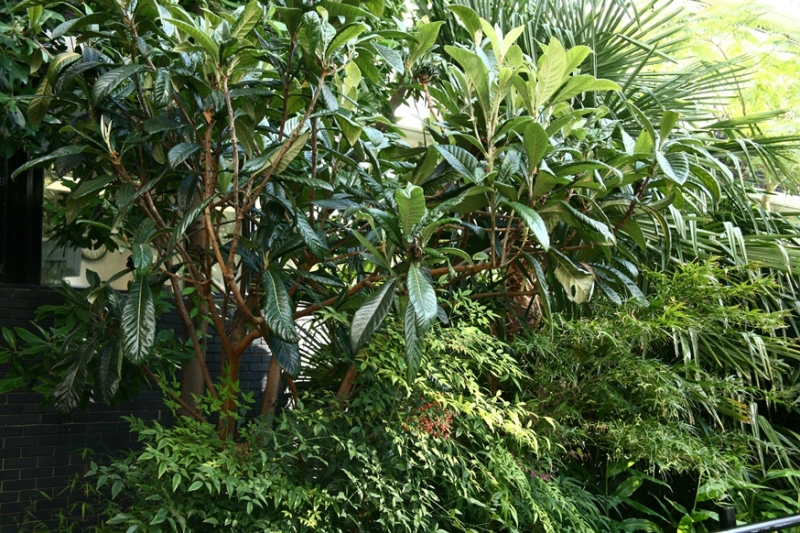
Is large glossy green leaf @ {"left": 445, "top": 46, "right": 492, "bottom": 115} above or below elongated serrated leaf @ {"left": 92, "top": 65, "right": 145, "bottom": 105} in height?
above

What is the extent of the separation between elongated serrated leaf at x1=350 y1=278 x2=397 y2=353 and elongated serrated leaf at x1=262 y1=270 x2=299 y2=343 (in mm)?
248

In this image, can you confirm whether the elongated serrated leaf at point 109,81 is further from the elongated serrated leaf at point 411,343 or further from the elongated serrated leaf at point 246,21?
the elongated serrated leaf at point 411,343

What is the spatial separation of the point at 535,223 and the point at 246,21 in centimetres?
128

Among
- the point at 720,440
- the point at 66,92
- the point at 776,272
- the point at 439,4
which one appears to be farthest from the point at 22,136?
the point at 776,272

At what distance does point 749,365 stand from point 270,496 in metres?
3.05

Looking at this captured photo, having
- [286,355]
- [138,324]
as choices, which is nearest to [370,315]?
[286,355]

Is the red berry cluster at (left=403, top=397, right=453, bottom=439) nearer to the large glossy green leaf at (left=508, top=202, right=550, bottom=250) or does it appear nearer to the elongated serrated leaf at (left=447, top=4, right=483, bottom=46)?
the large glossy green leaf at (left=508, top=202, right=550, bottom=250)

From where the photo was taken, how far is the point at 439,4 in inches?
194

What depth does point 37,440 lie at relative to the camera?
4.67 meters

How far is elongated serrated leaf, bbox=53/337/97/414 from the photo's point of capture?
3295mm

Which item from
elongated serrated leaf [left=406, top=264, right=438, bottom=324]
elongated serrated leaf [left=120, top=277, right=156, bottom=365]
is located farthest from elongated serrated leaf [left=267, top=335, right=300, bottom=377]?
elongated serrated leaf [left=406, top=264, right=438, bottom=324]

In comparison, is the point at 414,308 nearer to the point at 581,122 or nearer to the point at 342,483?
the point at 342,483

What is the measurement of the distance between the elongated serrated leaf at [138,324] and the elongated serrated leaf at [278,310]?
1.45 feet

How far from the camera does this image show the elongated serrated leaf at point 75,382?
3295 mm
